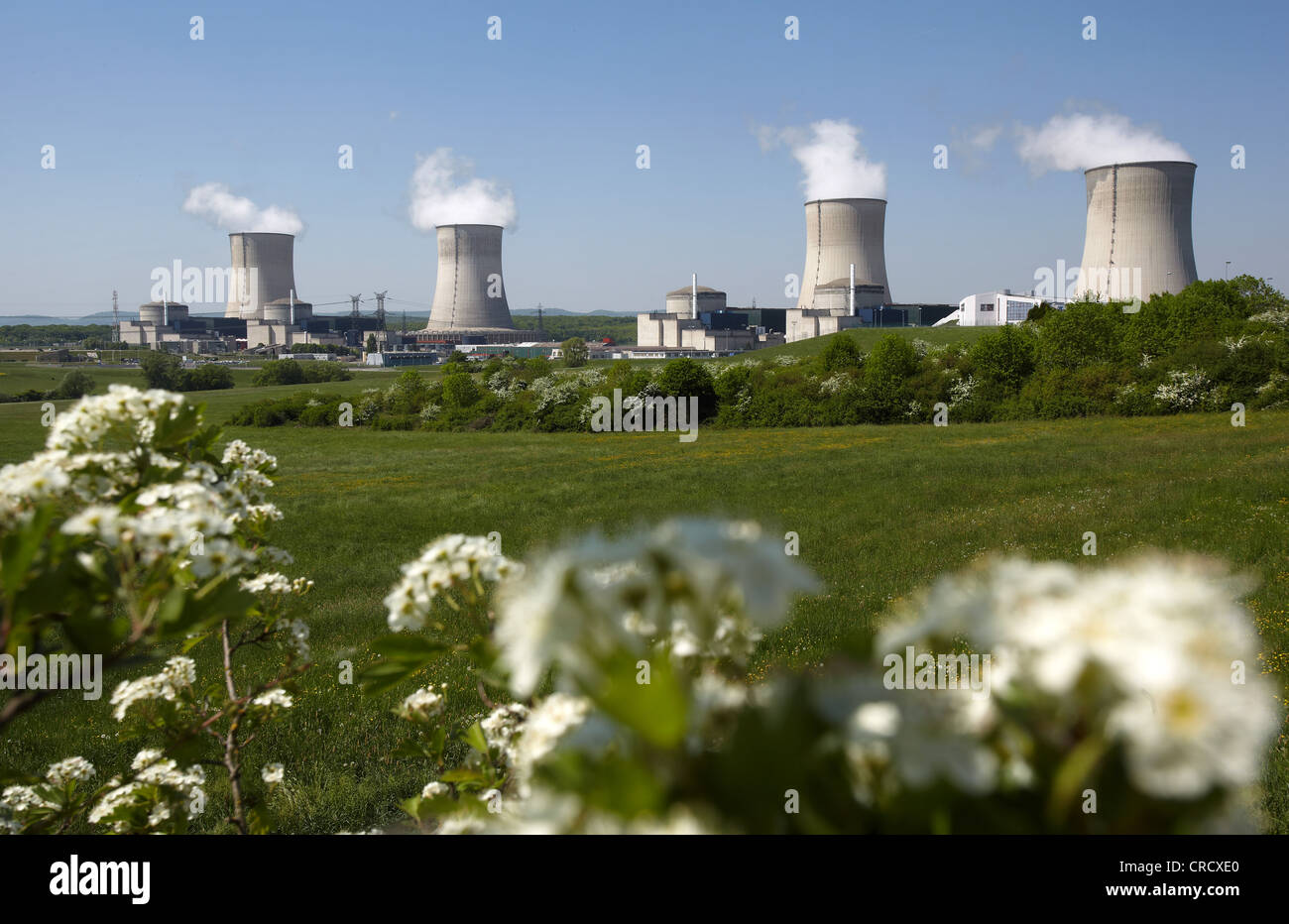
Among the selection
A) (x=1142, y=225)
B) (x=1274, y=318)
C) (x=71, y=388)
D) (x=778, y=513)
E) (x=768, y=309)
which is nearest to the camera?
(x=778, y=513)

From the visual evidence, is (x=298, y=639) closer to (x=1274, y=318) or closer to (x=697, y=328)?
(x=1274, y=318)

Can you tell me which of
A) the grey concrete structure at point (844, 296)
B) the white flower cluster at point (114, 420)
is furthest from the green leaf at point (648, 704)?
the grey concrete structure at point (844, 296)

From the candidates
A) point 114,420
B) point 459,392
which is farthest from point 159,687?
point 459,392

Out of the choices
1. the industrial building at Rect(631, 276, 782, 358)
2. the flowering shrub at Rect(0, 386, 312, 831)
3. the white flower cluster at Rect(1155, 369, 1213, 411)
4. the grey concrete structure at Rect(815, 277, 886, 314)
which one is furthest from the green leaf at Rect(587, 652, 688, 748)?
the industrial building at Rect(631, 276, 782, 358)

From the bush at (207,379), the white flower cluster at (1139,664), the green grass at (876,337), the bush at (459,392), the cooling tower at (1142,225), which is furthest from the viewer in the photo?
the green grass at (876,337)

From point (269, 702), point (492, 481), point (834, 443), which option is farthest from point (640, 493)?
point (269, 702)

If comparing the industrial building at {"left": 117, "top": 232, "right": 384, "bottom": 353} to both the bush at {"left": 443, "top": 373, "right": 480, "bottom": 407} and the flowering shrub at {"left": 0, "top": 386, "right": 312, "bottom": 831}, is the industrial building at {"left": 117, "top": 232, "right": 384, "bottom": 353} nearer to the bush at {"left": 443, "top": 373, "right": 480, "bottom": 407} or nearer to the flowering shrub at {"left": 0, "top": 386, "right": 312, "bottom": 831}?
the bush at {"left": 443, "top": 373, "right": 480, "bottom": 407}

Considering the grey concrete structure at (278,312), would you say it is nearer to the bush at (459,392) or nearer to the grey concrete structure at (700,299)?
the grey concrete structure at (700,299)
